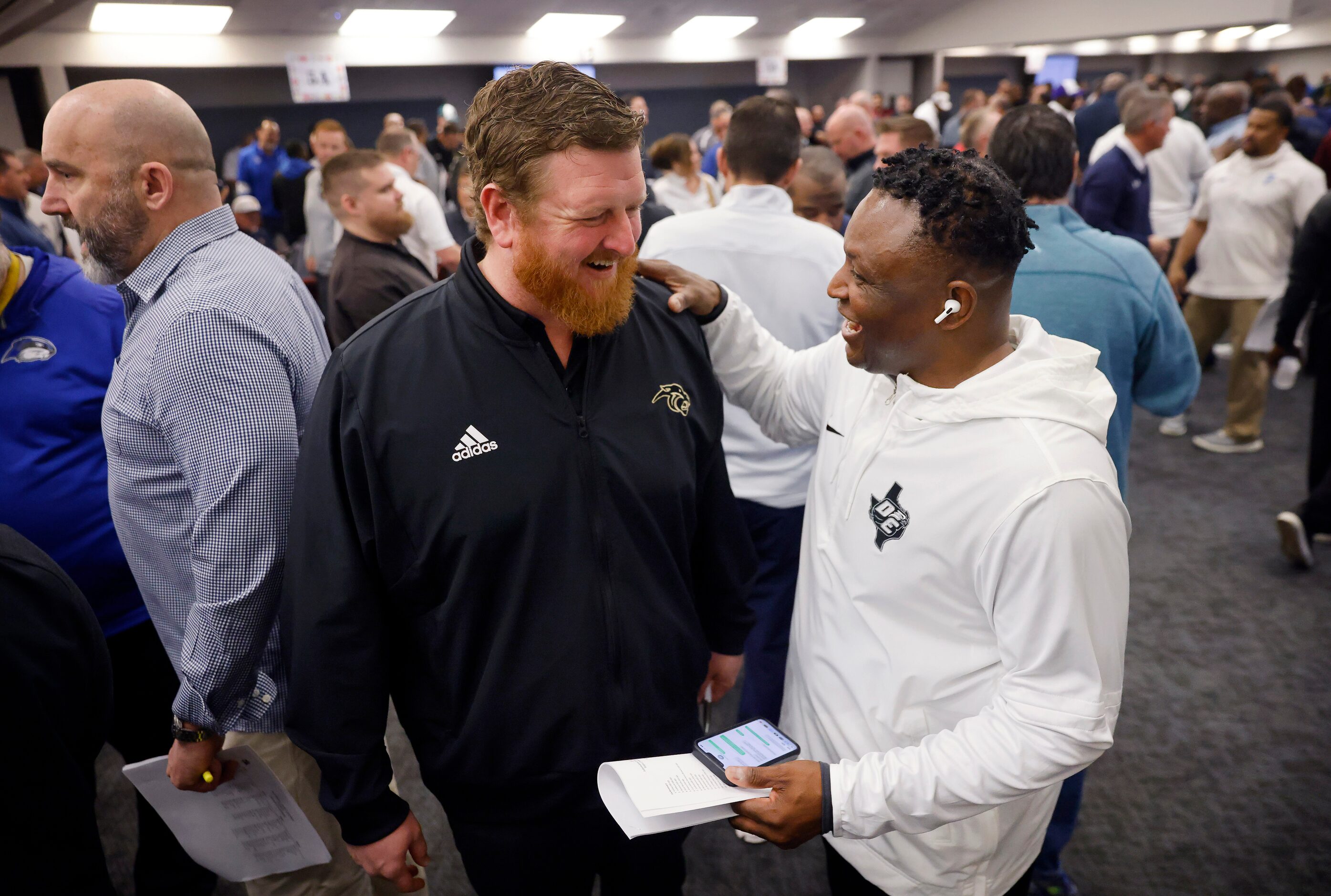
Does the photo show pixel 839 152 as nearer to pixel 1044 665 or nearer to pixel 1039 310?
pixel 1039 310

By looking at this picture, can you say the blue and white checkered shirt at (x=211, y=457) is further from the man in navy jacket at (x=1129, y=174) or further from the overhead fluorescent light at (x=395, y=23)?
the overhead fluorescent light at (x=395, y=23)

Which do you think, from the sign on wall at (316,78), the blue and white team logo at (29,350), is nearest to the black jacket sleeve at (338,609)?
the blue and white team logo at (29,350)

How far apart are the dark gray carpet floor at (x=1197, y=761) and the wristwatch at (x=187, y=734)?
1.00 metres

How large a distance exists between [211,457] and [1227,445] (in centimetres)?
493

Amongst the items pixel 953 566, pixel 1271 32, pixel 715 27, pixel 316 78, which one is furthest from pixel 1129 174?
pixel 1271 32

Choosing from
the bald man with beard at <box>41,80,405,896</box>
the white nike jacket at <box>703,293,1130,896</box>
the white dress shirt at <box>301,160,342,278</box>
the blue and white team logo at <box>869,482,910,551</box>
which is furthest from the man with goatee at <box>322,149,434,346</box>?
the blue and white team logo at <box>869,482,910,551</box>

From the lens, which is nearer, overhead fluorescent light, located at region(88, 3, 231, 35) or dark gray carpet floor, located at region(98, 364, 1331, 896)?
dark gray carpet floor, located at region(98, 364, 1331, 896)

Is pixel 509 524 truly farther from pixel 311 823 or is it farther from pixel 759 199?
pixel 759 199

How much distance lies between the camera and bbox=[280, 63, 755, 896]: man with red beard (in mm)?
1217

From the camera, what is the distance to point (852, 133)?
479 cm

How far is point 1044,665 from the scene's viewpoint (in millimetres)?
1062

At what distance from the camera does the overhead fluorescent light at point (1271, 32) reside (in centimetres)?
1828

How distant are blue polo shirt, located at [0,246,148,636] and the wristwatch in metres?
0.54

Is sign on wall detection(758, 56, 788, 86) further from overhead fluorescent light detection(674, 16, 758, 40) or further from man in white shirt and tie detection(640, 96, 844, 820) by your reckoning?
man in white shirt and tie detection(640, 96, 844, 820)
